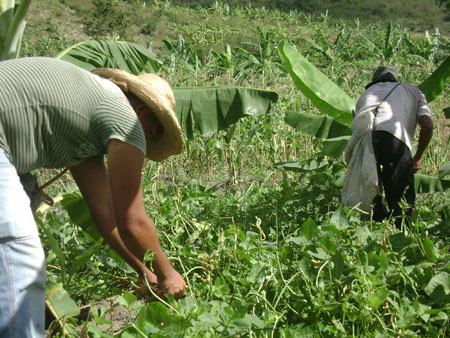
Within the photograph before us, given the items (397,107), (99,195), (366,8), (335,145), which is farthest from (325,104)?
(366,8)

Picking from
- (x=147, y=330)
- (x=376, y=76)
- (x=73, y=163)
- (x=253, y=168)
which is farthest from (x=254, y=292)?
(x=253, y=168)

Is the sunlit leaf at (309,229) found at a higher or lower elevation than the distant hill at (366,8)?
higher

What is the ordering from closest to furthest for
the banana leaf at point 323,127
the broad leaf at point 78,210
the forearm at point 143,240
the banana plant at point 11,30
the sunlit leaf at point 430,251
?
1. the forearm at point 143,240
2. the sunlit leaf at point 430,251
3. the broad leaf at point 78,210
4. the banana plant at point 11,30
5. the banana leaf at point 323,127

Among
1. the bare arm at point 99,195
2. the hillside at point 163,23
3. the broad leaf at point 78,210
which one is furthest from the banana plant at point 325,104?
the hillside at point 163,23

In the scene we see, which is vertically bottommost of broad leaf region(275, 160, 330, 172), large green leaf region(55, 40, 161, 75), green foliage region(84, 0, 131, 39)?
green foliage region(84, 0, 131, 39)

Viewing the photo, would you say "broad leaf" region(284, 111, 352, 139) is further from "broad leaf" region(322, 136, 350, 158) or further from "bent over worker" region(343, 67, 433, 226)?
"bent over worker" region(343, 67, 433, 226)

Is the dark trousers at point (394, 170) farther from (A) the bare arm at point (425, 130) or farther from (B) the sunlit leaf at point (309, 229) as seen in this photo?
(B) the sunlit leaf at point (309, 229)

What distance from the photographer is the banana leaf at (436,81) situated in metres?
5.08

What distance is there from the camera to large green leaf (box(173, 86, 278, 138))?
4820mm

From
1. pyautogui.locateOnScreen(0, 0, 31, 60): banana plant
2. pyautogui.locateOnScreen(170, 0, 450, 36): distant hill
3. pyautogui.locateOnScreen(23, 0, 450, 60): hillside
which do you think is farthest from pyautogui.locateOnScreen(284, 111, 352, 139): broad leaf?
pyautogui.locateOnScreen(170, 0, 450, 36): distant hill

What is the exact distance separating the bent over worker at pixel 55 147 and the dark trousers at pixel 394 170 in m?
2.52

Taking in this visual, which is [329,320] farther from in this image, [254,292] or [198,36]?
[198,36]

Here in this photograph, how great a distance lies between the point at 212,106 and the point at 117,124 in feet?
8.46

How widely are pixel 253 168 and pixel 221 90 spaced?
1876mm
